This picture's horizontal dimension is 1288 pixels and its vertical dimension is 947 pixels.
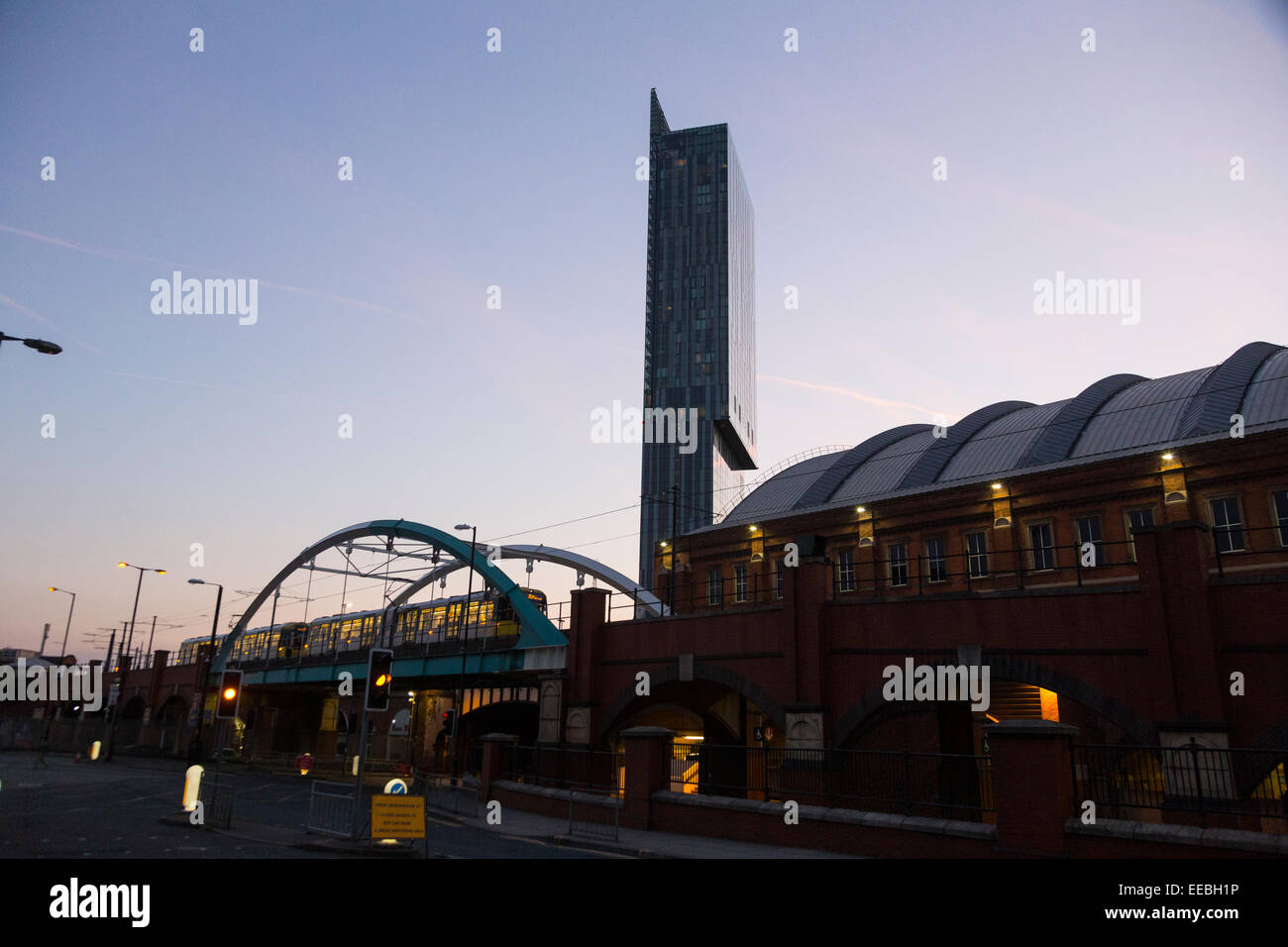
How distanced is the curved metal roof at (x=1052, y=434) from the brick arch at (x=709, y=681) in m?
15.4

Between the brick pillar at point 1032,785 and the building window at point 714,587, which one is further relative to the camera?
the building window at point 714,587

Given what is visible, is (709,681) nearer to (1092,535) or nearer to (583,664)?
(583,664)

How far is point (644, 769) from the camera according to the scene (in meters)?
21.7

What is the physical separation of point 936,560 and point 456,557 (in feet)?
84.1

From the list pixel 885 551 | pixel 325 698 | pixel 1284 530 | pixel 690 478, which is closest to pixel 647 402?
pixel 690 478

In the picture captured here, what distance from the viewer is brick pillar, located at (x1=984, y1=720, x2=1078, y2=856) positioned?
44.7ft

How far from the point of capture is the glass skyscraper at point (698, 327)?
16350 centimetres

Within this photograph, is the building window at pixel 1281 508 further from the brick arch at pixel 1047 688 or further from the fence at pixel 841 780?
the fence at pixel 841 780

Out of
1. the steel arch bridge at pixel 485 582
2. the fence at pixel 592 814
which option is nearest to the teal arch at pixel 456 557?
the steel arch bridge at pixel 485 582

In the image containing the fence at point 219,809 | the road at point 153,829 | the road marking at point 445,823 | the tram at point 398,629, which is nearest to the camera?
the road at point 153,829

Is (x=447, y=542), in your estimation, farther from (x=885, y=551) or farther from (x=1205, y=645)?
(x=1205, y=645)

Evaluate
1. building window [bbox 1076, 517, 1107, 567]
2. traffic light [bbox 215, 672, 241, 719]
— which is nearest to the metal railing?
traffic light [bbox 215, 672, 241, 719]

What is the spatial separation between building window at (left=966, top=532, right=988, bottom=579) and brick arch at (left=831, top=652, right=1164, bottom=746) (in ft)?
47.0

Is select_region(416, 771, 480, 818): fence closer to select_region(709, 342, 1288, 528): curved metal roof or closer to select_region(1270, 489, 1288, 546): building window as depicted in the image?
select_region(709, 342, 1288, 528): curved metal roof
